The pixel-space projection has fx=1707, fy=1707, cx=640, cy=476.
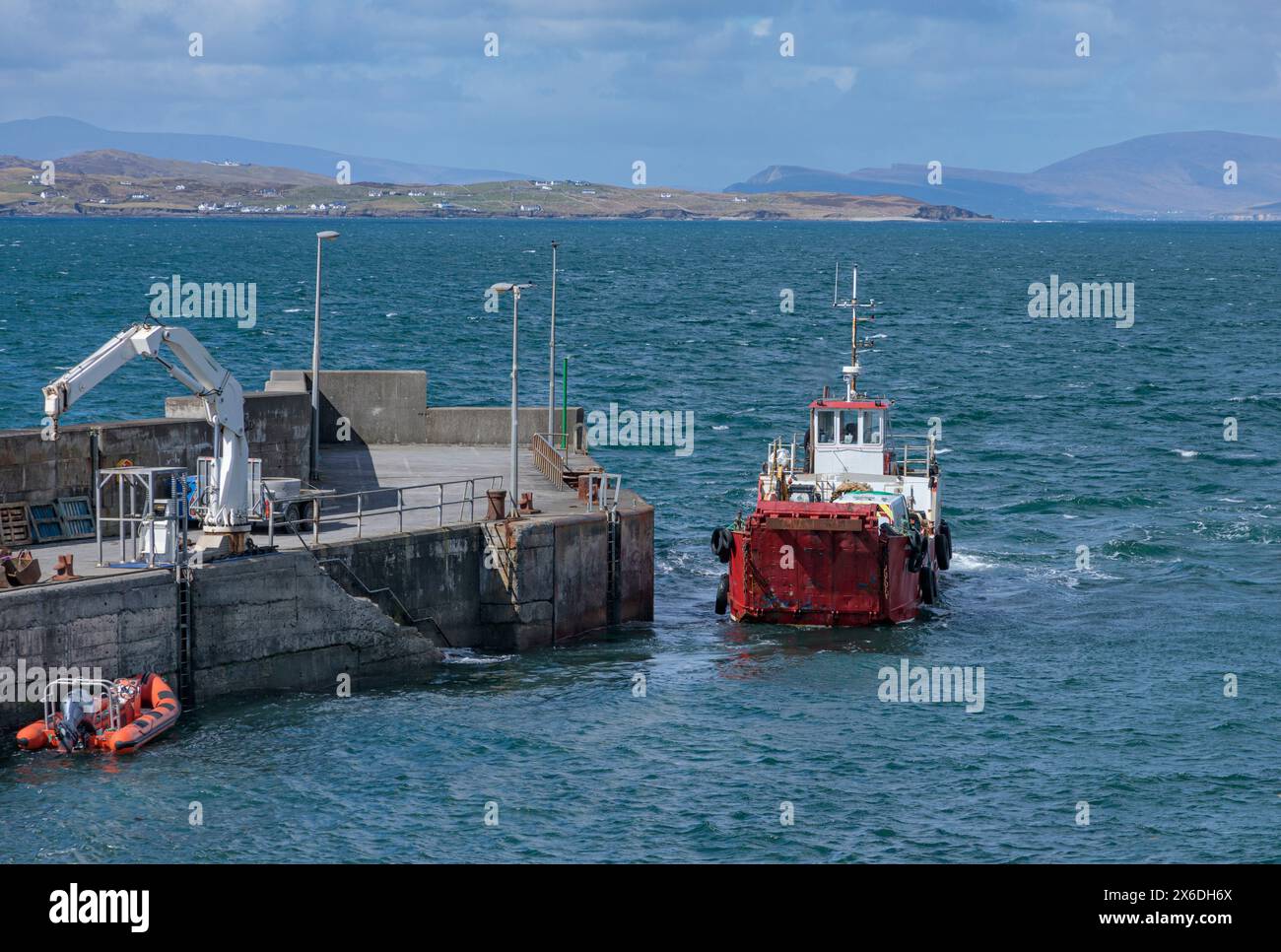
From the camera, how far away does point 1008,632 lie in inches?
1481

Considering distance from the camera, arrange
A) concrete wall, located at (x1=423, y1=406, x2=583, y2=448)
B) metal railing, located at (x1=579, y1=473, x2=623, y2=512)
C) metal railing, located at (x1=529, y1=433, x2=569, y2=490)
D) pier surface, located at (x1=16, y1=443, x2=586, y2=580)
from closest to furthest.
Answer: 1. pier surface, located at (x1=16, y1=443, x2=586, y2=580)
2. metal railing, located at (x1=579, y1=473, x2=623, y2=512)
3. metal railing, located at (x1=529, y1=433, x2=569, y2=490)
4. concrete wall, located at (x1=423, y1=406, x2=583, y2=448)

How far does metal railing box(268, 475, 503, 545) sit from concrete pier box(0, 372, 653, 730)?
100 mm

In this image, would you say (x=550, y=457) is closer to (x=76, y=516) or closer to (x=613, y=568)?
(x=613, y=568)

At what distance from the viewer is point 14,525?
31875 millimetres

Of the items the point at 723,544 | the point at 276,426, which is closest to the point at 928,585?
the point at 723,544

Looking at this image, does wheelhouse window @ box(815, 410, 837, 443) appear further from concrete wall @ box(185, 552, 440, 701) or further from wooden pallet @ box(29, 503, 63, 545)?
wooden pallet @ box(29, 503, 63, 545)

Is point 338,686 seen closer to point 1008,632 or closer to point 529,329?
point 1008,632

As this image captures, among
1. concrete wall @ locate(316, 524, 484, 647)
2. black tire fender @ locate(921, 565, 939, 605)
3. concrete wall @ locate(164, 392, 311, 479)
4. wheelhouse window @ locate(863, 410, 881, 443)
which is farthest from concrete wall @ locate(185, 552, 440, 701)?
wheelhouse window @ locate(863, 410, 881, 443)

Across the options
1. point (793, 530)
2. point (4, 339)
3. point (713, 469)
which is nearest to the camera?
point (793, 530)

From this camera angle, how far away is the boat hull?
37.2 m

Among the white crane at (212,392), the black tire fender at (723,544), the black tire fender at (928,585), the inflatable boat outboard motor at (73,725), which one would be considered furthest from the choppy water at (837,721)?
the white crane at (212,392)
